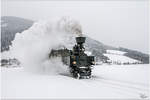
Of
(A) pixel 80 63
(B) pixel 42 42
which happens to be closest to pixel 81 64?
(A) pixel 80 63

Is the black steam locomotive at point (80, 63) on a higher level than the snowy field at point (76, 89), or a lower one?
higher

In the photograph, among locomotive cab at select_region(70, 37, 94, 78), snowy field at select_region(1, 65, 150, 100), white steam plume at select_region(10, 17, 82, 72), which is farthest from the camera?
white steam plume at select_region(10, 17, 82, 72)

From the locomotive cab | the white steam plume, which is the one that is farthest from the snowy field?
the white steam plume

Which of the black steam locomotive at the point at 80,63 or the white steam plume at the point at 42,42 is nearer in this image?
the black steam locomotive at the point at 80,63

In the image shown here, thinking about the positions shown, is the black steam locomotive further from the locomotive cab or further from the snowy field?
the snowy field

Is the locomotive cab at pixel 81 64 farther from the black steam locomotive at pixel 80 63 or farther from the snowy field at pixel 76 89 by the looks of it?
the snowy field at pixel 76 89

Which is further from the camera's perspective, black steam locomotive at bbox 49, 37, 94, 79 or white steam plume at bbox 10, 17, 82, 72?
white steam plume at bbox 10, 17, 82, 72

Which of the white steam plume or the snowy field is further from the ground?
the white steam plume

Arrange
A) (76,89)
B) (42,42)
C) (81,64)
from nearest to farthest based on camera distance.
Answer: (76,89) → (81,64) → (42,42)

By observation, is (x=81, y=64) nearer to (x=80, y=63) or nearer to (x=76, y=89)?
(x=80, y=63)

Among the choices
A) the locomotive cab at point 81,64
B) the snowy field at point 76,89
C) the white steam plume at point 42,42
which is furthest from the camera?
the white steam plume at point 42,42

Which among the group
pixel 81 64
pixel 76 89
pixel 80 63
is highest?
pixel 80 63

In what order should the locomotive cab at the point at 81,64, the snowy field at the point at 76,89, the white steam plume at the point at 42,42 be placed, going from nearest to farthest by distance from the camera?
the snowy field at the point at 76,89 → the locomotive cab at the point at 81,64 → the white steam plume at the point at 42,42

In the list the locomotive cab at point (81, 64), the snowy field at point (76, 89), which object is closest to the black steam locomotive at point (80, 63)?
the locomotive cab at point (81, 64)
